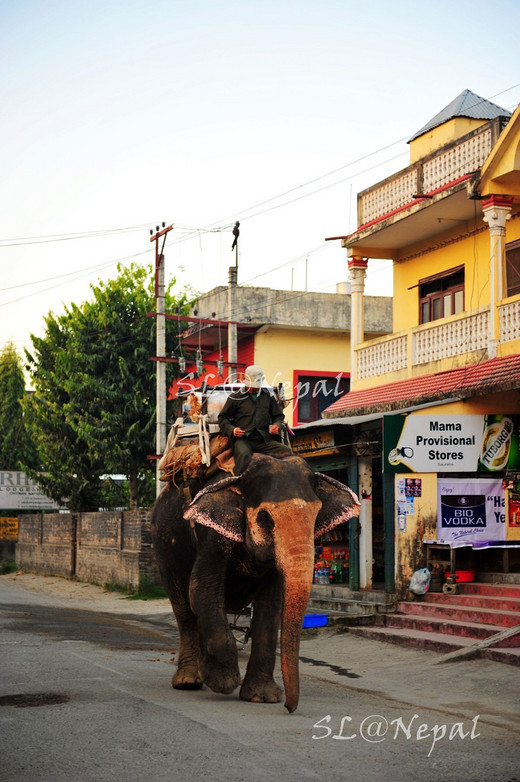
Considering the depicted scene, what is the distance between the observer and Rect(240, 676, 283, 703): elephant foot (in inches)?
330

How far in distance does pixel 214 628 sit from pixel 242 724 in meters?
1.13

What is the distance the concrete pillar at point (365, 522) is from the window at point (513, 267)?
3796mm

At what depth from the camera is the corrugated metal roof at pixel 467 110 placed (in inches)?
766

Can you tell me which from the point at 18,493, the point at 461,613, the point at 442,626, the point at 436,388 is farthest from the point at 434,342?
the point at 18,493

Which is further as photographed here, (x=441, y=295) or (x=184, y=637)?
(x=441, y=295)

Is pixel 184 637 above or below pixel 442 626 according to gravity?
above

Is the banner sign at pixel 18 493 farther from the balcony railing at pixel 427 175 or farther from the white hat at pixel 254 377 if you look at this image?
the white hat at pixel 254 377

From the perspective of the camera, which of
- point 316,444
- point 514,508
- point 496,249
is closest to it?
point 514,508

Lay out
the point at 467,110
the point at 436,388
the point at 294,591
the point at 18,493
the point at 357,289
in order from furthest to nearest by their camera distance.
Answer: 1. the point at 18,493
2. the point at 357,289
3. the point at 467,110
4. the point at 436,388
5. the point at 294,591

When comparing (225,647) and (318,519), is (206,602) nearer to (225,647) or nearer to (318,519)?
(225,647)

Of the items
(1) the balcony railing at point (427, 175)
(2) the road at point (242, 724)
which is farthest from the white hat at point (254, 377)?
(1) the balcony railing at point (427, 175)

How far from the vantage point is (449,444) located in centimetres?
1584

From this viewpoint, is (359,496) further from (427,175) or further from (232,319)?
(232,319)

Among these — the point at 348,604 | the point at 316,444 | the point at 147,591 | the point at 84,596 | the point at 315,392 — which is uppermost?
the point at 315,392
